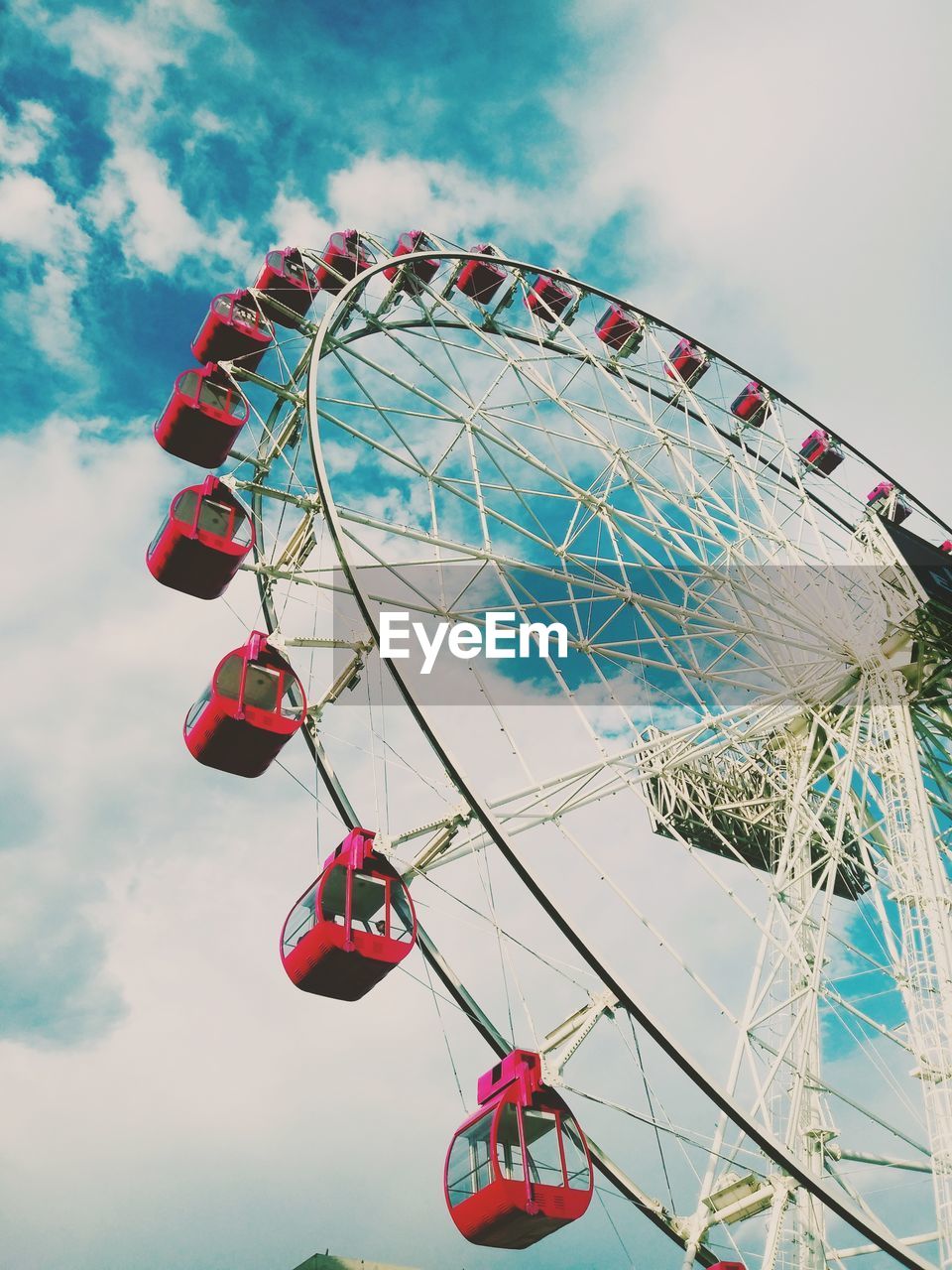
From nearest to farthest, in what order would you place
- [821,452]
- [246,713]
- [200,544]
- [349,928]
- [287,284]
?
[349,928] → [246,713] → [200,544] → [287,284] → [821,452]

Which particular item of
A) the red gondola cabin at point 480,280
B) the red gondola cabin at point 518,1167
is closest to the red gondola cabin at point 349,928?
the red gondola cabin at point 518,1167

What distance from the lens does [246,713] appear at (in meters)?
12.2

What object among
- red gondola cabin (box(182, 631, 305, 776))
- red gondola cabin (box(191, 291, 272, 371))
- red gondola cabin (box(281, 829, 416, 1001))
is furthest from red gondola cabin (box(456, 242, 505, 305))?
red gondola cabin (box(281, 829, 416, 1001))

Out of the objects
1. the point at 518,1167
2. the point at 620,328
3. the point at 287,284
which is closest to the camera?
the point at 518,1167

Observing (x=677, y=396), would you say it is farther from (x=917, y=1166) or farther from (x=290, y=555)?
(x=917, y=1166)

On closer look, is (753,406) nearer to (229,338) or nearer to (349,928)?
(229,338)

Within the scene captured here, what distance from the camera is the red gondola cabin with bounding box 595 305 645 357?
786 inches

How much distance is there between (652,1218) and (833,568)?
10.8m

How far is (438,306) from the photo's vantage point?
16.8 metres

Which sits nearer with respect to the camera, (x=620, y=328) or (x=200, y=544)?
(x=200, y=544)

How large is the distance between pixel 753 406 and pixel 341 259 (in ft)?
30.9

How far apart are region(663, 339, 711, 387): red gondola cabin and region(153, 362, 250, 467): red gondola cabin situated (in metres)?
10.4

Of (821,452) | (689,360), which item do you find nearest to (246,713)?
(689,360)

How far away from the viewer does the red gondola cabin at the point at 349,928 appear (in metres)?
10.4
